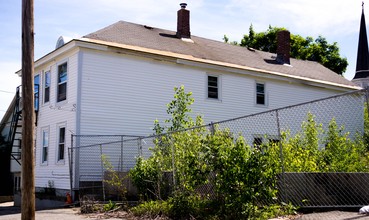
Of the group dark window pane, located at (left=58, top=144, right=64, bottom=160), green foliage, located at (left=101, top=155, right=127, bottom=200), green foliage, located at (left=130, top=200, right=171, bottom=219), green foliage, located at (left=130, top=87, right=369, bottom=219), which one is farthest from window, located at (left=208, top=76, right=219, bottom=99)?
green foliage, located at (left=130, top=200, right=171, bottom=219)

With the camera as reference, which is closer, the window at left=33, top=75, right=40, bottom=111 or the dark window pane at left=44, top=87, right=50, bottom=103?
the dark window pane at left=44, top=87, right=50, bottom=103

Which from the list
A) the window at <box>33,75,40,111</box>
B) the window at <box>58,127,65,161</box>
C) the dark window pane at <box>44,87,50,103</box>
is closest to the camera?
the window at <box>58,127,65,161</box>

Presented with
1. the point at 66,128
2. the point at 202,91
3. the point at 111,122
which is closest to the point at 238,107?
the point at 202,91

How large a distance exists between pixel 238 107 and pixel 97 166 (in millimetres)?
7644

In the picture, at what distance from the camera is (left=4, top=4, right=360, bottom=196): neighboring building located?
17.6 meters

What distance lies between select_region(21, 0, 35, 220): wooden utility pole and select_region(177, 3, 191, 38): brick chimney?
49.3 feet

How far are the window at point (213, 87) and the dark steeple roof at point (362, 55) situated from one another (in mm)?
28860

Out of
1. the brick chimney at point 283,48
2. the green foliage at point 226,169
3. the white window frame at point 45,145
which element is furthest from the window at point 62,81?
the brick chimney at point 283,48

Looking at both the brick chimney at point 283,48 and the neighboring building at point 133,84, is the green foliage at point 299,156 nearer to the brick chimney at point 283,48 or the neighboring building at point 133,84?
the neighboring building at point 133,84

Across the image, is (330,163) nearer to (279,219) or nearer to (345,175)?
(345,175)

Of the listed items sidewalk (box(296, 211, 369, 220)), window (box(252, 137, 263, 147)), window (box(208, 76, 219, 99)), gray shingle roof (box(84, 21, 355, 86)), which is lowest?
sidewalk (box(296, 211, 369, 220))

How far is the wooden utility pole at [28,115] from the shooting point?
7.97 meters

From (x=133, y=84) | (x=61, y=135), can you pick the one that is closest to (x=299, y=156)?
(x=133, y=84)

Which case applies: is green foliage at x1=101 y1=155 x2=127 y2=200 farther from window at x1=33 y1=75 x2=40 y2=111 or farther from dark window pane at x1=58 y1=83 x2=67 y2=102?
window at x1=33 y1=75 x2=40 y2=111
